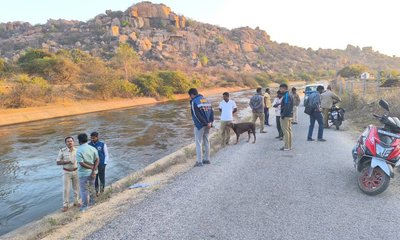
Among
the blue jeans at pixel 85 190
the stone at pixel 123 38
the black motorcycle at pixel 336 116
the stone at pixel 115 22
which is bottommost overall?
the blue jeans at pixel 85 190

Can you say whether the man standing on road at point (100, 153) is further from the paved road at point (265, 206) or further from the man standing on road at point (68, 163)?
the paved road at point (265, 206)

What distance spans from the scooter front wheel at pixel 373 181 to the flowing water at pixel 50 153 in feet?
22.1

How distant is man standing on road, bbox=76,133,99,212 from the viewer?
663 cm

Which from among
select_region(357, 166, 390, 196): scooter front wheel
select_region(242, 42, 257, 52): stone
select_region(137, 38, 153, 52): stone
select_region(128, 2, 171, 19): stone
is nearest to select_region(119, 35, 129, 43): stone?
select_region(137, 38, 153, 52): stone

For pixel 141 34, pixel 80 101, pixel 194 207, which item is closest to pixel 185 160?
pixel 194 207

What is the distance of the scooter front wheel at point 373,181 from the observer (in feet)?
19.6

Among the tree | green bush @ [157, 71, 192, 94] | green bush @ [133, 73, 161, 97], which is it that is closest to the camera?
green bush @ [133, 73, 161, 97]

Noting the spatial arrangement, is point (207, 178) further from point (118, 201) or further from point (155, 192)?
point (118, 201)

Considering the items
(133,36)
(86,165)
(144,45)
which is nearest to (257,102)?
(86,165)

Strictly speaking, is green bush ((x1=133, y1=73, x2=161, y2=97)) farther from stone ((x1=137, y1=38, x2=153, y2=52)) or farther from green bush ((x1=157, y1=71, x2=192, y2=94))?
stone ((x1=137, y1=38, x2=153, y2=52))

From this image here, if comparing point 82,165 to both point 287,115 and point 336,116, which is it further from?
A: point 336,116

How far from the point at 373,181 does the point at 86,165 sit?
17.9ft

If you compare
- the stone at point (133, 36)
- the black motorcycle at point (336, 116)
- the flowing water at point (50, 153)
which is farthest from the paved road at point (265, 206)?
the stone at point (133, 36)

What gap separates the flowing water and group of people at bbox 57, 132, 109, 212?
133 cm
